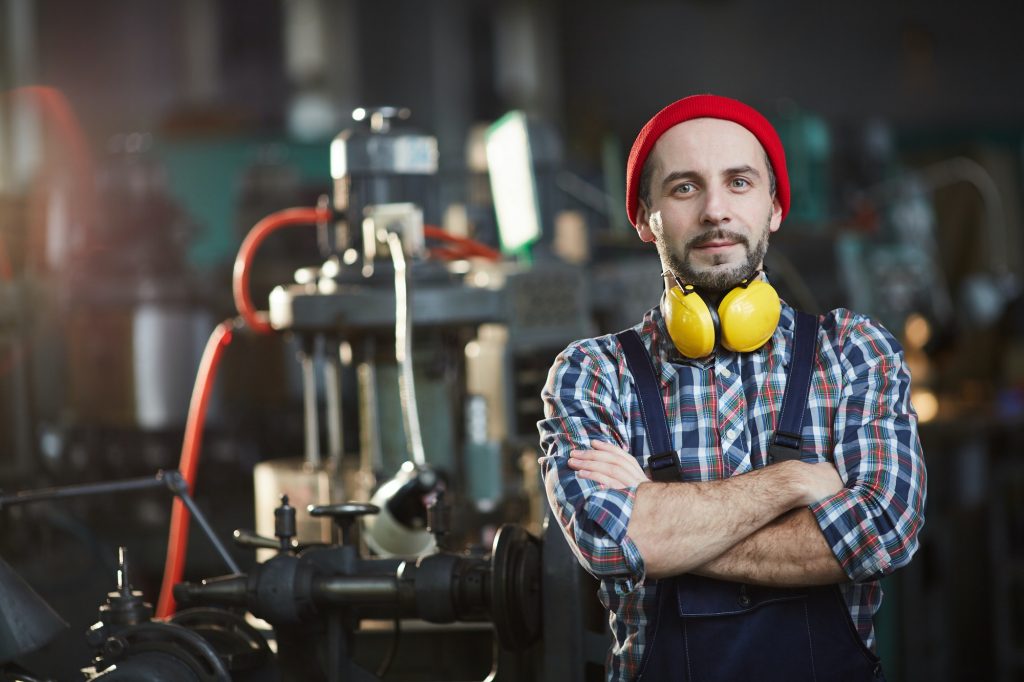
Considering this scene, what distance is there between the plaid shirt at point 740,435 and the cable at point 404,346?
0.52 meters

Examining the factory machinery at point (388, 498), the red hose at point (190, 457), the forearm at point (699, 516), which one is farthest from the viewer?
the red hose at point (190, 457)

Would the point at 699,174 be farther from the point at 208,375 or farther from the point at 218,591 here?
the point at 208,375

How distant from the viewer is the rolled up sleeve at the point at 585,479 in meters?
1.39

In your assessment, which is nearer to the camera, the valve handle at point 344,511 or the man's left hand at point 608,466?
the man's left hand at point 608,466

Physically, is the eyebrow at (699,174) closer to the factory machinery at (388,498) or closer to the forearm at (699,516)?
the forearm at (699,516)

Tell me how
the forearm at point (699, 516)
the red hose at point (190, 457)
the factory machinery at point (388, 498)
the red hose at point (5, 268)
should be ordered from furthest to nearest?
the red hose at point (5, 268), the red hose at point (190, 457), the factory machinery at point (388, 498), the forearm at point (699, 516)

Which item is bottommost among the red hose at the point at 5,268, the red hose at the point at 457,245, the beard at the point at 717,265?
the beard at the point at 717,265

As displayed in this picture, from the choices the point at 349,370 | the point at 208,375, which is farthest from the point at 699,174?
the point at 349,370

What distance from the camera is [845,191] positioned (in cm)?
497

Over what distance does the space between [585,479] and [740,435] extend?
0.20 metres

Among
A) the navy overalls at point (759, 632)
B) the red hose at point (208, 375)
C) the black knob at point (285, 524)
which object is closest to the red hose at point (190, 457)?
the red hose at point (208, 375)

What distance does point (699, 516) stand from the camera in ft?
4.56

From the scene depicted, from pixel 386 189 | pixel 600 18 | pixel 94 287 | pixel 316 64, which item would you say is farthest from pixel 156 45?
pixel 386 189

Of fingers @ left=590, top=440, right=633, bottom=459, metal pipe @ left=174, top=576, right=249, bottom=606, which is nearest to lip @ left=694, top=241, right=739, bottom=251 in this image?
fingers @ left=590, top=440, right=633, bottom=459
